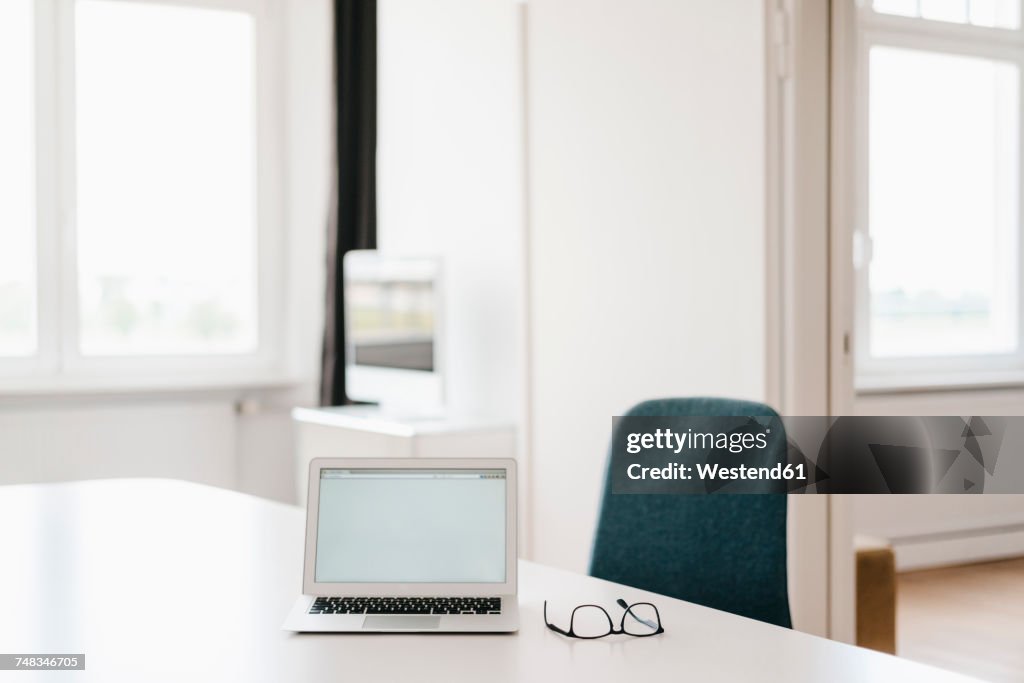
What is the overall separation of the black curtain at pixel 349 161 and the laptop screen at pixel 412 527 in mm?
3332

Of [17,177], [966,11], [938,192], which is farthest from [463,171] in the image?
[966,11]

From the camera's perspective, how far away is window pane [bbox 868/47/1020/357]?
255 cm

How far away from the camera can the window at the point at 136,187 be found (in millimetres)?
4691

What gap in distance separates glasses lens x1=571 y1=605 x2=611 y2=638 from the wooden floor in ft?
4.60

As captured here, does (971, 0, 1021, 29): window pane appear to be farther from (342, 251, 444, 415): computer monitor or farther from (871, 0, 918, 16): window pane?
(342, 251, 444, 415): computer monitor

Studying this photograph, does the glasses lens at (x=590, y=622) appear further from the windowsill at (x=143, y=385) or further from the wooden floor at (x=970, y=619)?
the windowsill at (x=143, y=385)

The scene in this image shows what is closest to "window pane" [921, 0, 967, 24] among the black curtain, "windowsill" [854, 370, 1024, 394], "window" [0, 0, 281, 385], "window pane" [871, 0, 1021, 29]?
"window pane" [871, 0, 1021, 29]

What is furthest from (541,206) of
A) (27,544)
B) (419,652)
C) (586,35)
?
(419,652)

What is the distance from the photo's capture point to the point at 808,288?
305cm

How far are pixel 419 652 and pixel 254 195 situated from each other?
4.00m

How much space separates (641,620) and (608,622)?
47 millimetres

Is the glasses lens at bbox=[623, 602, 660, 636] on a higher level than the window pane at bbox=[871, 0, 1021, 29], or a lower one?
lower

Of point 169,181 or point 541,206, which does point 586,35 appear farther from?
point 169,181

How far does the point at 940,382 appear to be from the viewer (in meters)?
2.87
